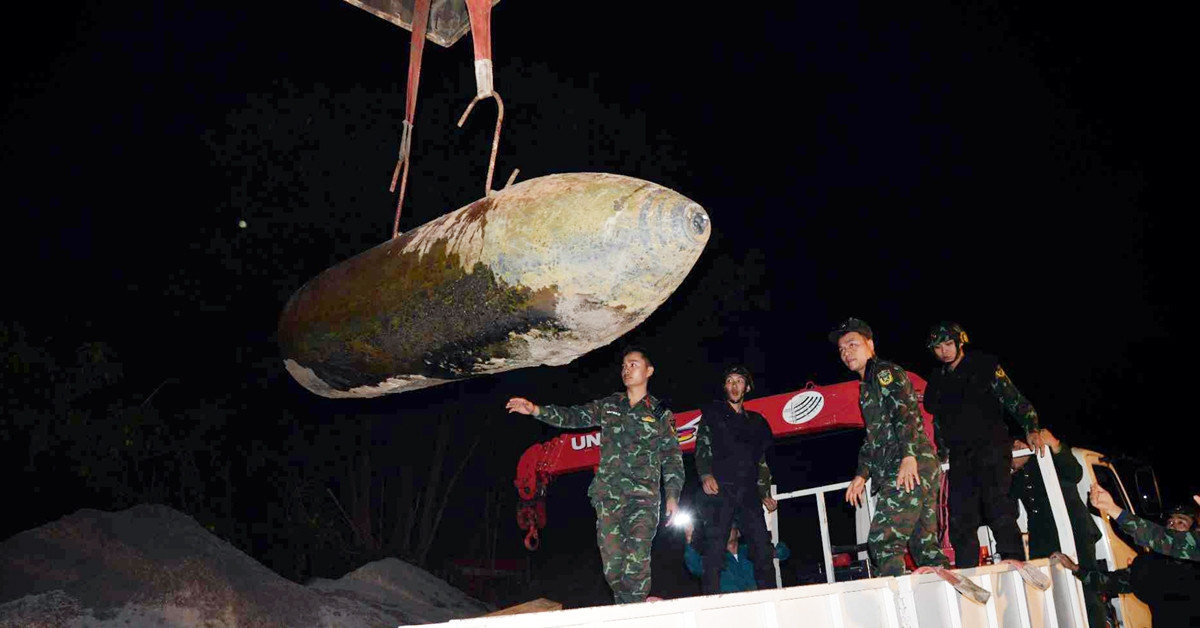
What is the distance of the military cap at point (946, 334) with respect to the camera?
15.6 feet

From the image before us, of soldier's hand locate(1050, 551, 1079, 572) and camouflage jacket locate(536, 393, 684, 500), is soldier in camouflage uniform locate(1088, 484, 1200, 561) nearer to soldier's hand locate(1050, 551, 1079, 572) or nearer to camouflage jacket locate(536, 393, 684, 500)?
soldier's hand locate(1050, 551, 1079, 572)

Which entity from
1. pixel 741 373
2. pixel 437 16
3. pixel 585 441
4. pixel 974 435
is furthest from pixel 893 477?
pixel 585 441

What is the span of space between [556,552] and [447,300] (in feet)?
39.0

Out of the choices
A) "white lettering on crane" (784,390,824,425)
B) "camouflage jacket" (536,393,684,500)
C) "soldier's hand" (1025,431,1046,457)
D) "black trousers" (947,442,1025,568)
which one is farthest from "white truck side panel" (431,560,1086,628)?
"white lettering on crane" (784,390,824,425)

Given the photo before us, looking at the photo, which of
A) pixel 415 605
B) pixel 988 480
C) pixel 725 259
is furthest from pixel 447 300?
pixel 725 259

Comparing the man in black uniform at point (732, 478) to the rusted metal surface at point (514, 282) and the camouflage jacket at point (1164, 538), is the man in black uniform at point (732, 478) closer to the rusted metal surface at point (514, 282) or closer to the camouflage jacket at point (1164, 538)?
the camouflage jacket at point (1164, 538)

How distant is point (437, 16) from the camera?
3057mm

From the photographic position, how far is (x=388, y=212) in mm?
8586

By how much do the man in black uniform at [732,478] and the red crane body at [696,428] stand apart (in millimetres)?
1223

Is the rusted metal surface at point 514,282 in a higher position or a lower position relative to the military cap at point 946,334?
lower

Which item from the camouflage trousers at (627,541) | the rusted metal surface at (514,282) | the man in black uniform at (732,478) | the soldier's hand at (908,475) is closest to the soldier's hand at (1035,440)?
the soldier's hand at (908,475)

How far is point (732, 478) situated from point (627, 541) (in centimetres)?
108

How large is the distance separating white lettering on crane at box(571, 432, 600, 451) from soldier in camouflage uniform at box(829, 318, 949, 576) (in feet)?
15.1

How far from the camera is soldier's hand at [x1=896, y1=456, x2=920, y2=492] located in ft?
13.3
